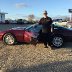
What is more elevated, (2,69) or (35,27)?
(35,27)

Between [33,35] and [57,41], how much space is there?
123cm

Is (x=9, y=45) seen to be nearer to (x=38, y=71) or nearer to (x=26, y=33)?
(x=26, y=33)

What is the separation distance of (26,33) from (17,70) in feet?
19.1

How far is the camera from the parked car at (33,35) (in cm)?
1224

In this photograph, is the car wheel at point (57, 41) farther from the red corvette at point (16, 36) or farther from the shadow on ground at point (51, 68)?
the shadow on ground at point (51, 68)

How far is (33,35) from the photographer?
12.5 metres

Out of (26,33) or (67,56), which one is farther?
(26,33)

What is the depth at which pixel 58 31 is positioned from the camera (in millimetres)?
12445

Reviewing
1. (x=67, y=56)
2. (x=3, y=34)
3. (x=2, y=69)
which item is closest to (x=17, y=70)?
(x=2, y=69)

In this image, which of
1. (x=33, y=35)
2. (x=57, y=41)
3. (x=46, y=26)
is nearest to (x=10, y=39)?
(x=33, y=35)

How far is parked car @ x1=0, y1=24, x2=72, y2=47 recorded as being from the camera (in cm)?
1224

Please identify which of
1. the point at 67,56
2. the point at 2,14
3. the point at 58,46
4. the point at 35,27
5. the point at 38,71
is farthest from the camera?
the point at 2,14

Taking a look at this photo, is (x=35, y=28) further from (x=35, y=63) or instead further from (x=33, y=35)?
(x=35, y=63)

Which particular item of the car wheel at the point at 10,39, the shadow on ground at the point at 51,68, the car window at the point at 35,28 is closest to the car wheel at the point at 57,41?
the car window at the point at 35,28
